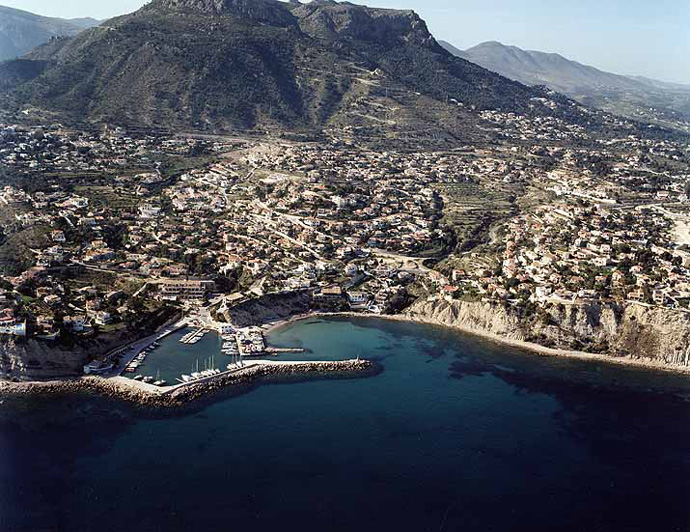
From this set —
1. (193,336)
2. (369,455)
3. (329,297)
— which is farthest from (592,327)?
(193,336)

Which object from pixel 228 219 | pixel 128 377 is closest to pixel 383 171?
pixel 228 219

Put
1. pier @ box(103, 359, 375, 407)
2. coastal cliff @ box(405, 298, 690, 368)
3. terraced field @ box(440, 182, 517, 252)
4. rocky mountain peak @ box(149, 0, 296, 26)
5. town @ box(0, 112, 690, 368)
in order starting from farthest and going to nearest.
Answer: rocky mountain peak @ box(149, 0, 296, 26)
terraced field @ box(440, 182, 517, 252)
town @ box(0, 112, 690, 368)
coastal cliff @ box(405, 298, 690, 368)
pier @ box(103, 359, 375, 407)

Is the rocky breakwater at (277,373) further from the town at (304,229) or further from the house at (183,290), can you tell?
the house at (183,290)

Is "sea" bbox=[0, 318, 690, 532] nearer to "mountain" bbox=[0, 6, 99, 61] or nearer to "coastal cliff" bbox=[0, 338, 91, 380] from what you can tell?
"coastal cliff" bbox=[0, 338, 91, 380]

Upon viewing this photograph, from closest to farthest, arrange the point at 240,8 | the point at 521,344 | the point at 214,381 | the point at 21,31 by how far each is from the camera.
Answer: the point at 214,381, the point at 521,344, the point at 240,8, the point at 21,31

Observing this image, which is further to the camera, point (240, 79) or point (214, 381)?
point (240, 79)

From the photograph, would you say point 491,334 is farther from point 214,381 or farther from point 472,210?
point 472,210

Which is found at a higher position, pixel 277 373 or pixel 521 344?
pixel 521 344

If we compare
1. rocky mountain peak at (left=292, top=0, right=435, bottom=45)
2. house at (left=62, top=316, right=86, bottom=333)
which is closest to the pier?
house at (left=62, top=316, right=86, bottom=333)
